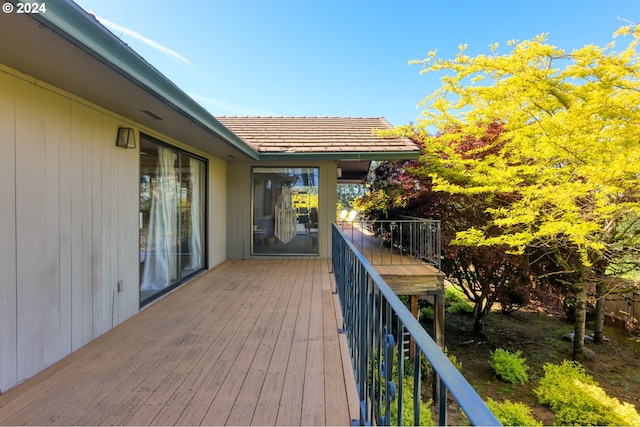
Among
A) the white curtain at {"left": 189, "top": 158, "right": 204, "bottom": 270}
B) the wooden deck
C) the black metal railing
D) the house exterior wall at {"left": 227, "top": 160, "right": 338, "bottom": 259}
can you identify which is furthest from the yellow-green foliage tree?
the white curtain at {"left": 189, "top": 158, "right": 204, "bottom": 270}

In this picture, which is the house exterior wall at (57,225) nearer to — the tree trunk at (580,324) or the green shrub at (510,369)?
the green shrub at (510,369)

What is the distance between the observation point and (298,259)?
21.4 ft

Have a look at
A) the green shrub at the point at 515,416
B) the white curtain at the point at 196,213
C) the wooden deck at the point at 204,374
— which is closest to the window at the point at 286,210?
the white curtain at the point at 196,213

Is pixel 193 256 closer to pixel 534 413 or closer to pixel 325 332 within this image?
pixel 325 332

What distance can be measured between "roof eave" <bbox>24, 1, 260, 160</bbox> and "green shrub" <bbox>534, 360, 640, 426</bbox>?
5.82 meters

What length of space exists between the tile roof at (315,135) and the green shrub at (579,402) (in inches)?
165

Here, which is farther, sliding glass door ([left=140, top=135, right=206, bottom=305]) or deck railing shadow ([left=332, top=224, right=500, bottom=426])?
sliding glass door ([left=140, top=135, right=206, bottom=305])

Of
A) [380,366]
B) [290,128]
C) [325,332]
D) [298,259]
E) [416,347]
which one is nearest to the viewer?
[416,347]

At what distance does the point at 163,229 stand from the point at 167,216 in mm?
192

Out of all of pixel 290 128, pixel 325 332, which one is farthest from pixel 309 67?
pixel 325 332

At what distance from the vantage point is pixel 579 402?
4.07m

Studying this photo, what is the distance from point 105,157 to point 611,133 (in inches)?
240

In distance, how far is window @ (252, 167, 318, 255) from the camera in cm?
645

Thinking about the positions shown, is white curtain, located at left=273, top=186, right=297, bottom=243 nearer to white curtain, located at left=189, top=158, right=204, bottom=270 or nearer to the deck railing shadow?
white curtain, located at left=189, top=158, right=204, bottom=270
